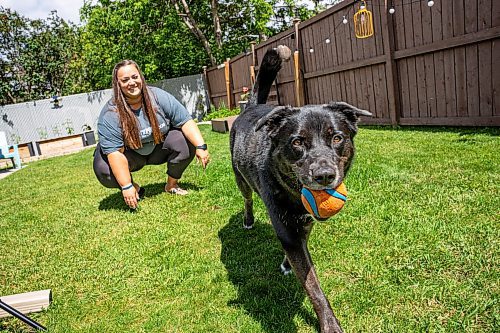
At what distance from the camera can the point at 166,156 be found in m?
5.06

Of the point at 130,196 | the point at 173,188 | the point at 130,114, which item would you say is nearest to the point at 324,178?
the point at 130,196

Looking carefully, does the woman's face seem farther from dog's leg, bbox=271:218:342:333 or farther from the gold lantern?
the gold lantern

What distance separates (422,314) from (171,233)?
2.27 m

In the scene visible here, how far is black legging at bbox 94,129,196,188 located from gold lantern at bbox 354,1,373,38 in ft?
14.9

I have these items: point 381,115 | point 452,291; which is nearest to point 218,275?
point 452,291

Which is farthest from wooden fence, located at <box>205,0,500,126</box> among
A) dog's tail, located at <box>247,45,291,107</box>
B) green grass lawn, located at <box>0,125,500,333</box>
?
dog's tail, located at <box>247,45,291,107</box>

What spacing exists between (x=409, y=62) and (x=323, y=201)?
19.8 feet

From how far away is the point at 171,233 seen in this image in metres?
3.59

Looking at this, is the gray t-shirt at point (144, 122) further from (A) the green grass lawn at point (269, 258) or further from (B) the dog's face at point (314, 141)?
(B) the dog's face at point (314, 141)

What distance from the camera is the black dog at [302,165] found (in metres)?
1.91

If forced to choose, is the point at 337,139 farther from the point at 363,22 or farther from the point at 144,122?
the point at 363,22

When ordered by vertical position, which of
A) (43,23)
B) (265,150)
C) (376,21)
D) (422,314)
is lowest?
(422,314)

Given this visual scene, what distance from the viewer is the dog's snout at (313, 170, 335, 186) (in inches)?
71.9

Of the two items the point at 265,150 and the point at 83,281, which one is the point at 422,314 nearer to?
the point at 265,150
